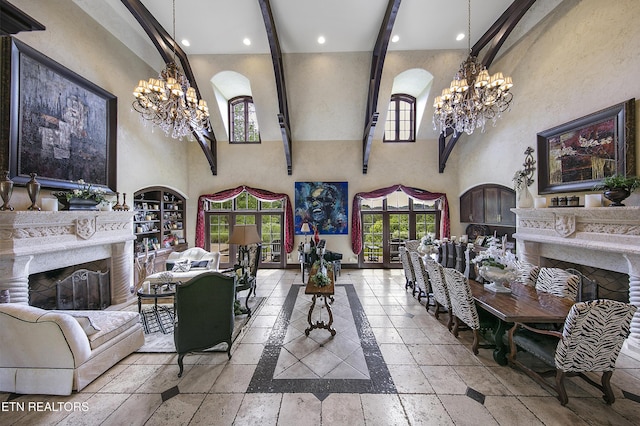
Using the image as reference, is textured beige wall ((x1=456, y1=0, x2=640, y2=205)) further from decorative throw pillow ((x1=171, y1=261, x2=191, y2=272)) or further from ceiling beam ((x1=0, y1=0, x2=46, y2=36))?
decorative throw pillow ((x1=171, y1=261, x2=191, y2=272))

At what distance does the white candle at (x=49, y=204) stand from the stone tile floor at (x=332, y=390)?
7.76 ft


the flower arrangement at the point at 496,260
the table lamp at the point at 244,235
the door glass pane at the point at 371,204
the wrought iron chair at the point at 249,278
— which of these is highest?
the door glass pane at the point at 371,204

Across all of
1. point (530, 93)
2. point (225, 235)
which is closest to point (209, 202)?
point (225, 235)

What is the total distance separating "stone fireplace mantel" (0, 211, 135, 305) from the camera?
3.07m

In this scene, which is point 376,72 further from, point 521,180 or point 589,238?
point 589,238

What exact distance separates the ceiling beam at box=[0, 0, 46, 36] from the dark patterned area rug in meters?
3.96

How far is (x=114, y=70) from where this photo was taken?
491cm

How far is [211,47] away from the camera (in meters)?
5.71

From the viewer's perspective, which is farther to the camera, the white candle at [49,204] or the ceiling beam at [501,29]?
the ceiling beam at [501,29]

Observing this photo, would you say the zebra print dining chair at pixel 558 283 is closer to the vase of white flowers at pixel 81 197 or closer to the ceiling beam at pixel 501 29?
the ceiling beam at pixel 501 29

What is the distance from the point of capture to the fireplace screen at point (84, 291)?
13.2ft

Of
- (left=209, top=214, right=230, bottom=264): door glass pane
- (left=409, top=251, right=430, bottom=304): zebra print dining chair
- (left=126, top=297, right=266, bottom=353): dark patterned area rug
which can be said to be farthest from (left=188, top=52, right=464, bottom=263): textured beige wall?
(left=126, top=297, right=266, bottom=353): dark patterned area rug

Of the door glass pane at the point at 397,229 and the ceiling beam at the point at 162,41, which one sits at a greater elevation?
the ceiling beam at the point at 162,41

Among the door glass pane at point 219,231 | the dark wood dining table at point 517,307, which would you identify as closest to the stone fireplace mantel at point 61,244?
the door glass pane at point 219,231
